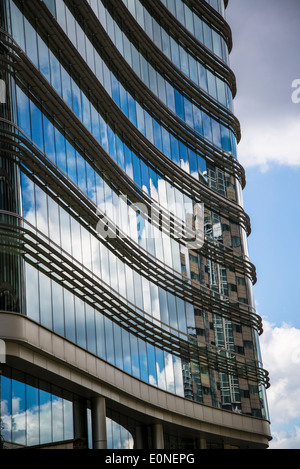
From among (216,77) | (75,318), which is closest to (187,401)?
(75,318)

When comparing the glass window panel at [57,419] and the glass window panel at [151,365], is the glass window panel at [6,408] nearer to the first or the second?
the glass window panel at [57,419]

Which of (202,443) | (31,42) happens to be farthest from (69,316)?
(202,443)

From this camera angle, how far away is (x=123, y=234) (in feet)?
127

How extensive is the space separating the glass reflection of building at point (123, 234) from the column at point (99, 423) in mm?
52

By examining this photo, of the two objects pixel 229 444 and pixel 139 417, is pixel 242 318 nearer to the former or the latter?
pixel 229 444

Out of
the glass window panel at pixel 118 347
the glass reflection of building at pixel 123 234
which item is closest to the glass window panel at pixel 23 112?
the glass reflection of building at pixel 123 234

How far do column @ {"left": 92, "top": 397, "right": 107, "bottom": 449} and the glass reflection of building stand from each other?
5 centimetres

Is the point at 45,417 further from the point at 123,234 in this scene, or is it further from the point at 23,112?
the point at 23,112

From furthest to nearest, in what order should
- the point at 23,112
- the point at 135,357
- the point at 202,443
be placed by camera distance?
the point at 202,443 → the point at 135,357 → the point at 23,112

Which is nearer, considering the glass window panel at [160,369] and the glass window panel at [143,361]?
the glass window panel at [143,361]

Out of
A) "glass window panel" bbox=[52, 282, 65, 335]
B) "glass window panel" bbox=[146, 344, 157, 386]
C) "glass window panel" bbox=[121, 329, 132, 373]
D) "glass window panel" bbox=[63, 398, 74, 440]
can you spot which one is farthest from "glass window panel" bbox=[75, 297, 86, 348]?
"glass window panel" bbox=[146, 344, 157, 386]

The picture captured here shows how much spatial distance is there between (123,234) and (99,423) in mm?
9414

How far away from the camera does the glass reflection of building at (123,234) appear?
2988cm

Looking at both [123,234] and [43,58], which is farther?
[123,234]
